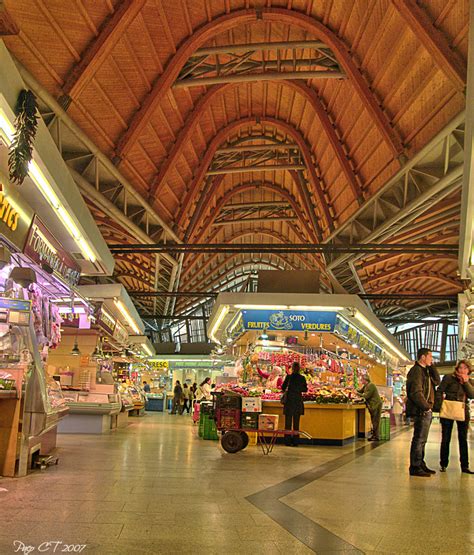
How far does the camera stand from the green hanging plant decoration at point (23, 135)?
4355 millimetres

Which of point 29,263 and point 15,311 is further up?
point 29,263

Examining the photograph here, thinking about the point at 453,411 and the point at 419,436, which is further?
the point at 453,411

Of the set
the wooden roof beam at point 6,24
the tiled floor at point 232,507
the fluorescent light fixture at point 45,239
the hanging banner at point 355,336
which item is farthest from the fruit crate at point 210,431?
the wooden roof beam at point 6,24

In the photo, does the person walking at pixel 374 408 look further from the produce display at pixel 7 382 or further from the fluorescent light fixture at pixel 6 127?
the fluorescent light fixture at pixel 6 127

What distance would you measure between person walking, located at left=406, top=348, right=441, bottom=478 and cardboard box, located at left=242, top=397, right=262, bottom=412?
8.90 ft

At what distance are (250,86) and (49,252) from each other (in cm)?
1543

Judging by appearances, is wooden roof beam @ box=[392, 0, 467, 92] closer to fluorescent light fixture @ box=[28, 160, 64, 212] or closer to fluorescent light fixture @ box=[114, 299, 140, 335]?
fluorescent light fixture @ box=[114, 299, 140, 335]

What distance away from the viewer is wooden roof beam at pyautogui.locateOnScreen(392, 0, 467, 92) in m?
11.1

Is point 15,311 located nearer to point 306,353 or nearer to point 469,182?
point 469,182

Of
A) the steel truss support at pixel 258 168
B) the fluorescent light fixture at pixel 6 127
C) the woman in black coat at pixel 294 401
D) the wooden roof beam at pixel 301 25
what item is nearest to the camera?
the fluorescent light fixture at pixel 6 127

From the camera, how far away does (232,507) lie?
15.4 feet

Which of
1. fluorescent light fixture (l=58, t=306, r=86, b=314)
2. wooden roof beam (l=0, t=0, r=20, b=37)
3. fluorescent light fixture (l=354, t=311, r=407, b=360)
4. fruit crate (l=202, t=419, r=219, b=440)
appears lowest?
fruit crate (l=202, t=419, r=219, b=440)

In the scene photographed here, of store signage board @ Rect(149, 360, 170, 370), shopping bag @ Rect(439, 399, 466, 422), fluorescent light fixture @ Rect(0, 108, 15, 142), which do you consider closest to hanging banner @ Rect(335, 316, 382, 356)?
shopping bag @ Rect(439, 399, 466, 422)

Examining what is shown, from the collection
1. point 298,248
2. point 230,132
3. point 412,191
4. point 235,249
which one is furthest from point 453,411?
point 230,132
